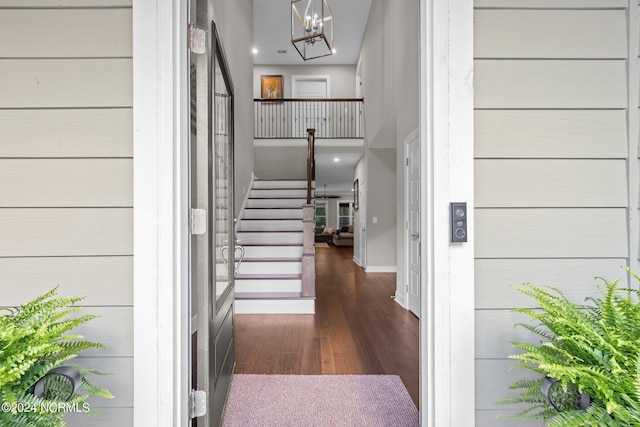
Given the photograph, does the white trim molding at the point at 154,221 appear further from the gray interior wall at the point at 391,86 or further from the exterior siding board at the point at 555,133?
the gray interior wall at the point at 391,86

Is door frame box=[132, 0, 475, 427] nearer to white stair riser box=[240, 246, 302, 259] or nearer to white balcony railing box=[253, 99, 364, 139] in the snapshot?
white stair riser box=[240, 246, 302, 259]

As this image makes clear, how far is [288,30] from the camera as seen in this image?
765 centimetres

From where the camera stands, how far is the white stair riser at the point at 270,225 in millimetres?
5406

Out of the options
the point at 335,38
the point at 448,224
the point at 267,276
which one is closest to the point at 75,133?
the point at 448,224

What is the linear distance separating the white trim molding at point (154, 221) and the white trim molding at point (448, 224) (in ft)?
3.10

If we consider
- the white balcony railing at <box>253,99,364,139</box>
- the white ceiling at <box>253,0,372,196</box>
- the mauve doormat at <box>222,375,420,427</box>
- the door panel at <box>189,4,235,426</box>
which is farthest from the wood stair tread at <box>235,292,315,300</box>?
the white balcony railing at <box>253,99,364,139</box>

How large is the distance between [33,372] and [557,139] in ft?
5.96

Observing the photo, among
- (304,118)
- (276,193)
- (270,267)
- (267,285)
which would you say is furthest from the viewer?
(304,118)

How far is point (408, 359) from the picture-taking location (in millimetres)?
2662

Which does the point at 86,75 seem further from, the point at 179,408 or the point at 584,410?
the point at 584,410

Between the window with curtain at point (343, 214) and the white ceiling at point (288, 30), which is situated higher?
the white ceiling at point (288, 30)

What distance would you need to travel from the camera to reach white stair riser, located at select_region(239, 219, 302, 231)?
5.41 meters

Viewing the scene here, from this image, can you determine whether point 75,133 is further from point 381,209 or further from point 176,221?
point 381,209

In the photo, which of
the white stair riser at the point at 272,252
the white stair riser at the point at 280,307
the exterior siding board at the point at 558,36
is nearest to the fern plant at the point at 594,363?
the exterior siding board at the point at 558,36
